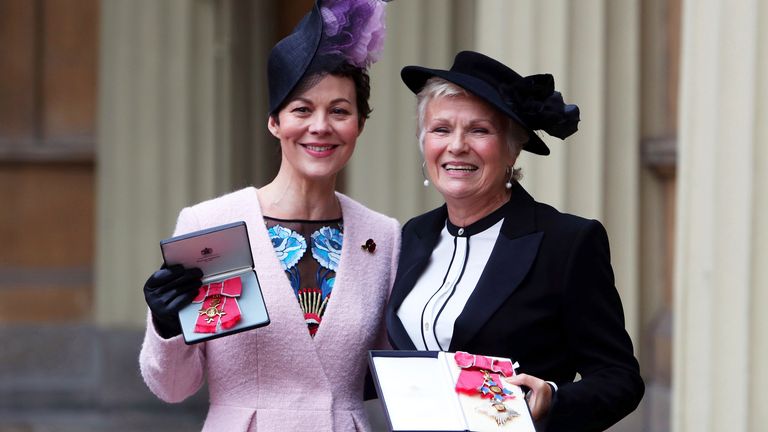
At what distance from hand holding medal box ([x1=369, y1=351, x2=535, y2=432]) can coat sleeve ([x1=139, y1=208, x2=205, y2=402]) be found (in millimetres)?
600

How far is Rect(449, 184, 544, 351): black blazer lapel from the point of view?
332 cm

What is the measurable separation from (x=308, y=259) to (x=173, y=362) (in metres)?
0.44

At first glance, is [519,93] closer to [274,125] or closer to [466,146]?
[466,146]

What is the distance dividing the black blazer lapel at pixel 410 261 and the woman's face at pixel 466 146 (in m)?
0.21

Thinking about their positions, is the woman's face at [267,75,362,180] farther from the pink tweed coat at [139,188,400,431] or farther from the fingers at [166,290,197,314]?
the fingers at [166,290,197,314]

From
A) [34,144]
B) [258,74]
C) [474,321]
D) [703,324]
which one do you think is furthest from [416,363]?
[34,144]

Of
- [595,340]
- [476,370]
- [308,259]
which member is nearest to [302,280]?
[308,259]

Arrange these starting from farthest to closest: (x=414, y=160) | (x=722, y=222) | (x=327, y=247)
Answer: (x=414, y=160), (x=722, y=222), (x=327, y=247)

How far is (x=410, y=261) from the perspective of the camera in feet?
12.0

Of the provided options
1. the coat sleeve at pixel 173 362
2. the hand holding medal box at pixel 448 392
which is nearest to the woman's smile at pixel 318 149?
the coat sleeve at pixel 173 362

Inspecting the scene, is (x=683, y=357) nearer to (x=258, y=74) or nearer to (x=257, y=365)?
(x=257, y=365)

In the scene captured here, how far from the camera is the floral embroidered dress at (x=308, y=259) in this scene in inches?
143

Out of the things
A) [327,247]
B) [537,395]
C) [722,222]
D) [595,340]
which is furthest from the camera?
[722,222]

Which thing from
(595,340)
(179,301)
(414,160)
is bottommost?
(595,340)
